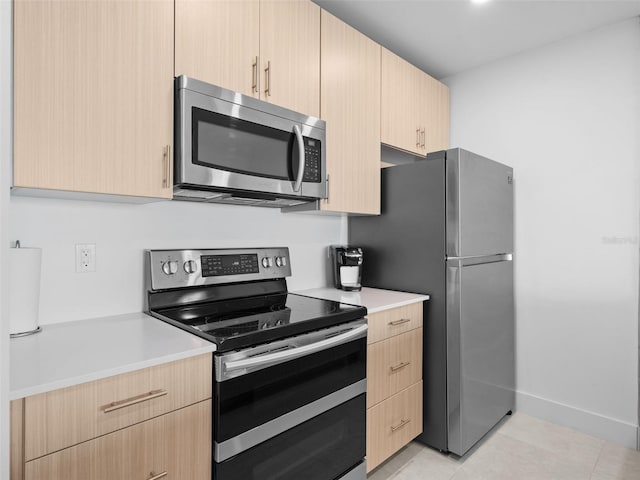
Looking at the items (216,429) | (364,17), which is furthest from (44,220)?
(364,17)

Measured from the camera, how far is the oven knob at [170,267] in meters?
1.62

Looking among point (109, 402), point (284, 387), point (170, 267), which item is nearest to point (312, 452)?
point (284, 387)

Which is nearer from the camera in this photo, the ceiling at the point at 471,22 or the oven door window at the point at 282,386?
the oven door window at the point at 282,386

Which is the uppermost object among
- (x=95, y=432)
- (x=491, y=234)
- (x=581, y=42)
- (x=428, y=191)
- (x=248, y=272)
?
(x=581, y=42)

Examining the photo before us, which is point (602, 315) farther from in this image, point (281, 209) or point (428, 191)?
point (281, 209)

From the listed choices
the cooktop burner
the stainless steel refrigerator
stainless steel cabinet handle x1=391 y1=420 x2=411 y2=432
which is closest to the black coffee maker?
the stainless steel refrigerator

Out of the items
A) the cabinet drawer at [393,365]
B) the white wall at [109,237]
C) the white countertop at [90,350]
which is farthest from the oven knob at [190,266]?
the cabinet drawer at [393,365]

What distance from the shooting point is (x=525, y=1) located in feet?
6.82

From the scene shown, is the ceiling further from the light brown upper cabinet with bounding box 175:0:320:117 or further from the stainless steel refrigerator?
the stainless steel refrigerator

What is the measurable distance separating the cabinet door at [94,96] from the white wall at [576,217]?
2.35 metres

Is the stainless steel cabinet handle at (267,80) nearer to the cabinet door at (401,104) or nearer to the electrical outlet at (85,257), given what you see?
the cabinet door at (401,104)

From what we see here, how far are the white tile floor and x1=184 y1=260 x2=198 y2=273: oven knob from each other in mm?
1357

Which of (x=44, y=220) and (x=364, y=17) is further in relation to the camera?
(x=364, y=17)

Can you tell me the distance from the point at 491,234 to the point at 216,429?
1.92 meters
